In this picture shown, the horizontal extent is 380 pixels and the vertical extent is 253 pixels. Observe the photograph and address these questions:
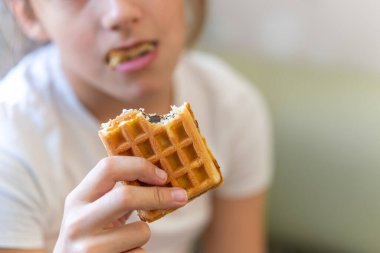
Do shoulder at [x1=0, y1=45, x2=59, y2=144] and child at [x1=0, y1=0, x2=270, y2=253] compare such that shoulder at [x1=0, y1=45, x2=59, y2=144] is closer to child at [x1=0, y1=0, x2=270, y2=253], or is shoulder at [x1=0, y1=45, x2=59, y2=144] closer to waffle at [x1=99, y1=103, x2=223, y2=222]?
child at [x1=0, y1=0, x2=270, y2=253]

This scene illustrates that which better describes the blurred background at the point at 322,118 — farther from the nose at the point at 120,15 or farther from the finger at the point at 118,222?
the finger at the point at 118,222

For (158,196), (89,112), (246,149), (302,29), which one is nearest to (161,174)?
(158,196)

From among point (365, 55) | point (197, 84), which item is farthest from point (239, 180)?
point (365, 55)

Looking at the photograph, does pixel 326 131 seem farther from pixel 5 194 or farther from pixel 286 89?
pixel 5 194

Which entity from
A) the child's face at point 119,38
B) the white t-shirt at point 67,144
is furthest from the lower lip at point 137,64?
the white t-shirt at point 67,144

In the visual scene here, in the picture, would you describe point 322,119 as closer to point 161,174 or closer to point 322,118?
point 322,118
